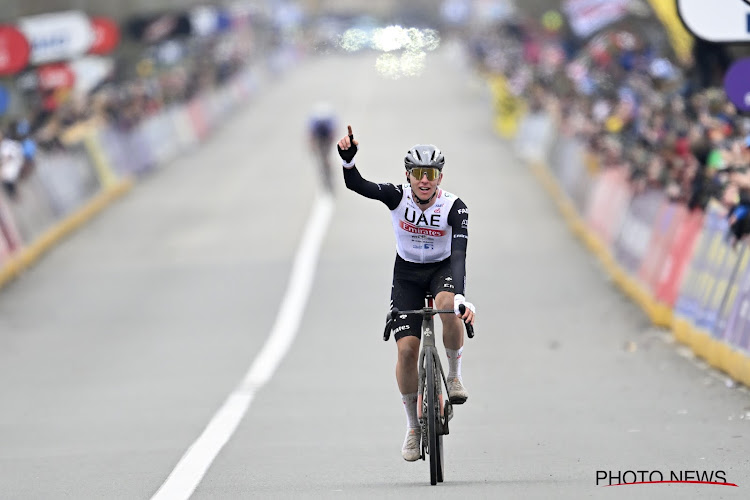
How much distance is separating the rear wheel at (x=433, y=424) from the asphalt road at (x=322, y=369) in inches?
6.4

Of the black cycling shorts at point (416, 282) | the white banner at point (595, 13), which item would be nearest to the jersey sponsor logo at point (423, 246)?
the black cycling shorts at point (416, 282)

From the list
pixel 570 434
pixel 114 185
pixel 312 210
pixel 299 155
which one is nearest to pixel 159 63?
pixel 299 155

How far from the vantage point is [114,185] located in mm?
32125

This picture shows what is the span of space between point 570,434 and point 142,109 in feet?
96.9

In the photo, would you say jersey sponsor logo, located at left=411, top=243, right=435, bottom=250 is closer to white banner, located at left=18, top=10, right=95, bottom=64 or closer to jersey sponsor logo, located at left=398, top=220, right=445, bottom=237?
jersey sponsor logo, located at left=398, top=220, right=445, bottom=237

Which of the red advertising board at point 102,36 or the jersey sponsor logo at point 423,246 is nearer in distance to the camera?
the jersey sponsor logo at point 423,246

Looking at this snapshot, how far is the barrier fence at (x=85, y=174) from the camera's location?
2261 centimetres

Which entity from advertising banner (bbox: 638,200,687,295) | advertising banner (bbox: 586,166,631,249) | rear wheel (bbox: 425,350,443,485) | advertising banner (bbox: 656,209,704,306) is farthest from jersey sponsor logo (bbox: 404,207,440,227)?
advertising banner (bbox: 586,166,631,249)

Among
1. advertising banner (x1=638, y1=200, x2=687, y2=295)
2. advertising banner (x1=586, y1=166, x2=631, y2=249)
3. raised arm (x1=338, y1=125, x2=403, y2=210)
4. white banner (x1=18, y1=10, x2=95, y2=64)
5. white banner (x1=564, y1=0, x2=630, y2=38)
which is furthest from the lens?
white banner (x1=564, y1=0, x2=630, y2=38)

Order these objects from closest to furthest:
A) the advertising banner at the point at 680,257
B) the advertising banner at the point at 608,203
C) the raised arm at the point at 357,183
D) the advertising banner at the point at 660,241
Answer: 1. the raised arm at the point at 357,183
2. the advertising banner at the point at 680,257
3. the advertising banner at the point at 660,241
4. the advertising banner at the point at 608,203

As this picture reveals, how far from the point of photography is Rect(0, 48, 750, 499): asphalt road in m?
9.23

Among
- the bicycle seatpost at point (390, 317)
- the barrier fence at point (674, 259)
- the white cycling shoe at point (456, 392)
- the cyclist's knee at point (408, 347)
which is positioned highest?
the bicycle seatpost at point (390, 317)

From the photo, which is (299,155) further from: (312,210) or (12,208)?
(12,208)

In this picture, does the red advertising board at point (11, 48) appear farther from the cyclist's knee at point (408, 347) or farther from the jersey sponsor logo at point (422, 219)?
the cyclist's knee at point (408, 347)
